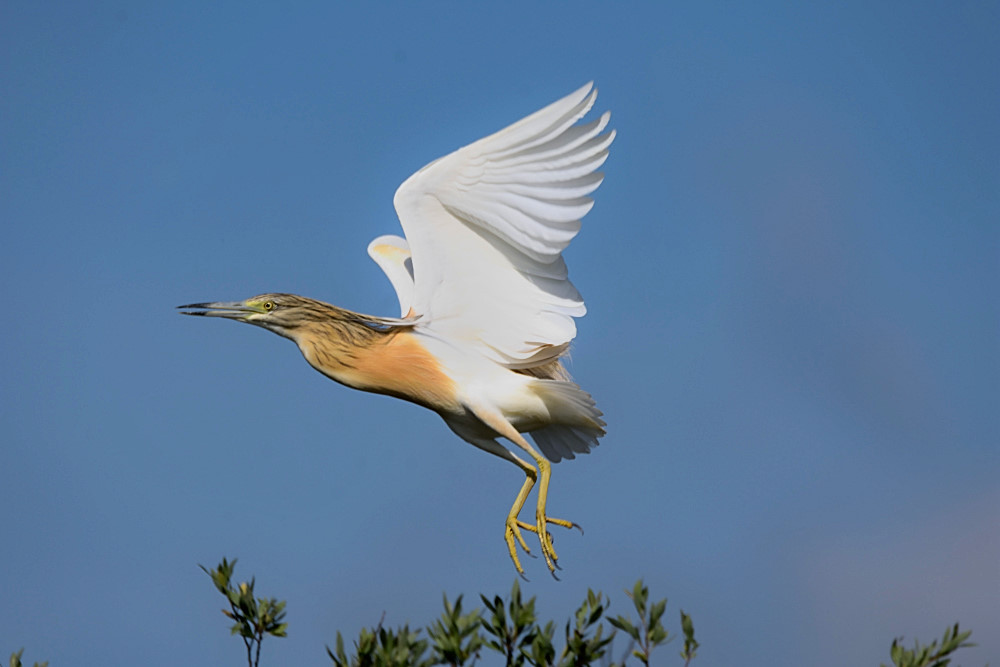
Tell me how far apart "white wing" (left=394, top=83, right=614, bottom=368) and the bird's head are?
695 mm

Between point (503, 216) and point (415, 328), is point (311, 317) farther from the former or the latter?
point (503, 216)

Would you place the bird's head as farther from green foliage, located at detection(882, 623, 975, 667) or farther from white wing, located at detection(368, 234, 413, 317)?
green foliage, located at detection(882, 623, 975, 667)

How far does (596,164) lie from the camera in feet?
Result: 22.7

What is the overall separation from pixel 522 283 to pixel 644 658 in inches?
114

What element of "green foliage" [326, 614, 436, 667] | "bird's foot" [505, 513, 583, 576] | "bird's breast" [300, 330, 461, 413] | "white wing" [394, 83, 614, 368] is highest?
"white wing" [394, 83, 614, 368]

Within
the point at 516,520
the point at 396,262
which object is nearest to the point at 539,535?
the point at 516,520

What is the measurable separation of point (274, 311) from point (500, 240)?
1511 millimetres

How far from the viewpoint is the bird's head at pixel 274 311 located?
7238 millimetres

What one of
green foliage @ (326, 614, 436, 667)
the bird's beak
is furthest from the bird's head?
green foliage @ (326, 614, 436, 667)

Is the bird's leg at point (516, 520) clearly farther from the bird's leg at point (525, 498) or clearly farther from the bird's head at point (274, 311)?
the bird's head at point (274, 311)

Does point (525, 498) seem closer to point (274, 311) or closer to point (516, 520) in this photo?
point (516, 520)

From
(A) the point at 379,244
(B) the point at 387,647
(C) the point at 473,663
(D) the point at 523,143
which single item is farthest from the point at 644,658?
(A) the point at 379,244

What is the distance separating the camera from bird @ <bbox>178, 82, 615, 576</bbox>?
276 inches

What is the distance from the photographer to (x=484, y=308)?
7.27m
